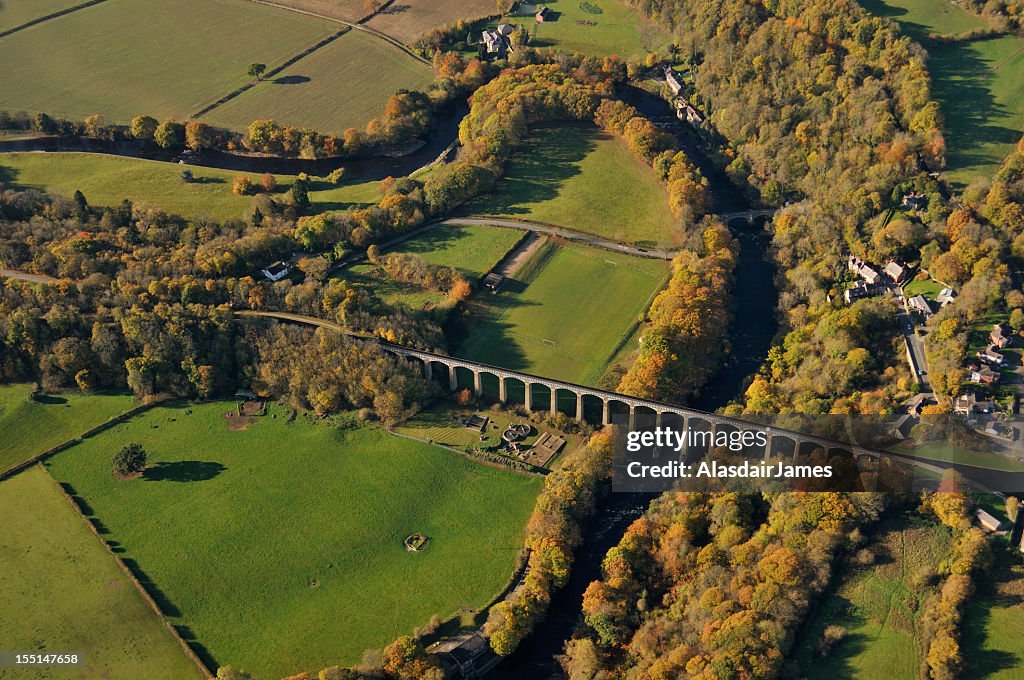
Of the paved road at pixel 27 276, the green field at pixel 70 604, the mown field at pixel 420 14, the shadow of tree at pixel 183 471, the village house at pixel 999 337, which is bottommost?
the green field at pixel 70 604

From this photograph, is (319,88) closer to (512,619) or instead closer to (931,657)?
(512,619)

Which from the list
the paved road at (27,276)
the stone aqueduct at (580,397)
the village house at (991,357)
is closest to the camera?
the stone aqueduct at (580,397)

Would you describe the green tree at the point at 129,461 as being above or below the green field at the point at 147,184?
below

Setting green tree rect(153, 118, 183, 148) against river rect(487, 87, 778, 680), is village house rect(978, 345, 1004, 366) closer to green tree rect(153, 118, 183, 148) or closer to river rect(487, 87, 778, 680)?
river rect(487, 87, 778, 680)

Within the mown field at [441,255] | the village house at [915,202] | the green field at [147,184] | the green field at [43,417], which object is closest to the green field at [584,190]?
the mown field at [441,255]

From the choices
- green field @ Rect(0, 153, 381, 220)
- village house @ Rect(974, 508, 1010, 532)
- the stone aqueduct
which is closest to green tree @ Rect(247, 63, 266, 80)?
green field @ Rect(0, 153, 381, 220)

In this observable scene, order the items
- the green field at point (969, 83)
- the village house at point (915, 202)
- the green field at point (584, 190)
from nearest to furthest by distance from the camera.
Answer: the village house at point (915, 202)
the green field at point (969, 83)
the green field at point (584, 190)

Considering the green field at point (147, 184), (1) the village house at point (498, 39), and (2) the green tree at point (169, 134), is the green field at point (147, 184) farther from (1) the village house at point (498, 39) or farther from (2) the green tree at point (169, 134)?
(1) the village house at point (498, 39)
